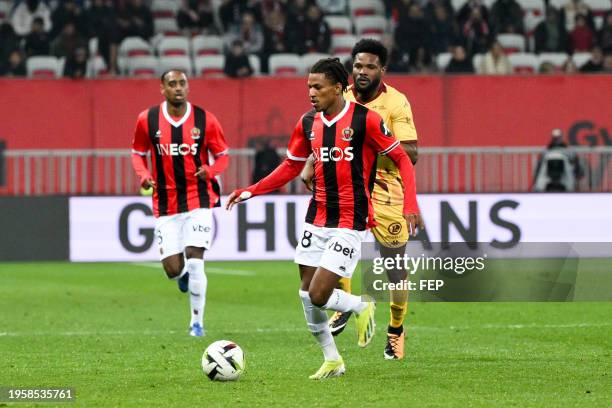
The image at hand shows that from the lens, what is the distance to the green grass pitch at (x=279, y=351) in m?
7.64

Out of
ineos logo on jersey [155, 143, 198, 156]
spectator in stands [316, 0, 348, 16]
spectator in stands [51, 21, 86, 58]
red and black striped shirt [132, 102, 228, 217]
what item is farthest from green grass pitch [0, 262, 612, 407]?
spectator in stands [316, 0, 348, 16]

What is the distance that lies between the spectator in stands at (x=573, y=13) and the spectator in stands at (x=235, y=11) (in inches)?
217

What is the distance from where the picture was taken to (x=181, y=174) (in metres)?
11.9

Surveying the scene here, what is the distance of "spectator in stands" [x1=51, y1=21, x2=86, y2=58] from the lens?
75.4 feet

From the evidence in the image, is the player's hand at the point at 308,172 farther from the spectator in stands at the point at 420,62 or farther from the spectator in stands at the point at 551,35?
the spectator in stands at the point at 551,35

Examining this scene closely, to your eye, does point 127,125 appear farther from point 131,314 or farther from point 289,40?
point 131,314

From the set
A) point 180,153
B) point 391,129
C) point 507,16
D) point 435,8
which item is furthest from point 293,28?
point 391,129

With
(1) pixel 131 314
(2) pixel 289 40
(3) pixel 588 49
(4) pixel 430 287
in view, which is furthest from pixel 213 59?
(4) pixel 430 287

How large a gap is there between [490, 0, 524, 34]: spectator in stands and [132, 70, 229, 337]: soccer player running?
13.4 metres

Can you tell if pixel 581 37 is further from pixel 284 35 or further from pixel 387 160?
pixel 387 160

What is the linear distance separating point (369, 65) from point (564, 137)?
13820 mm

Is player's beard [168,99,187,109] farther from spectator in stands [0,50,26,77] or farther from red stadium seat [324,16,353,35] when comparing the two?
red stadium seat [324,16,353,35]

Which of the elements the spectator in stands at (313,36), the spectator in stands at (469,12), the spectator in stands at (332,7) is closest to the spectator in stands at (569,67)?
the spectator in stands at (469,12)

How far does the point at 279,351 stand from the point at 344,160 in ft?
7.11
